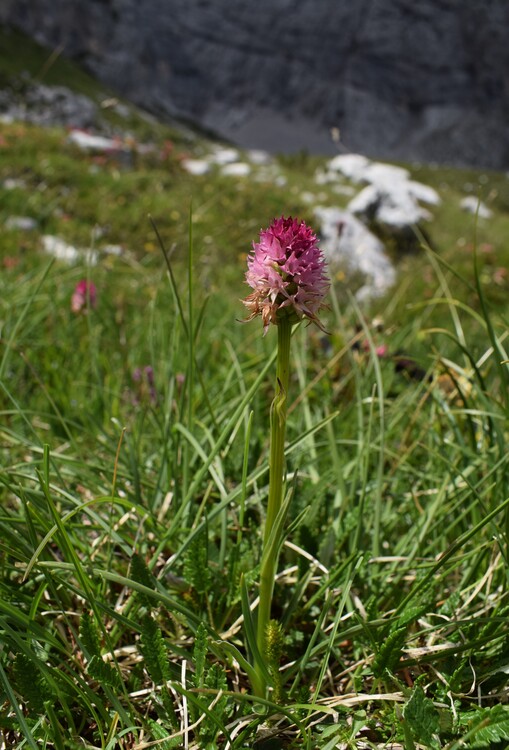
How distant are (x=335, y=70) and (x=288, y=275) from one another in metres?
89.2

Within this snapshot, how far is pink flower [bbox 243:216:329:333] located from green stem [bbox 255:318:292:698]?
29mm

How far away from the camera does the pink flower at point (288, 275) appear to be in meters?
0.67

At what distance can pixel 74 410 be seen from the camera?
1831 mm

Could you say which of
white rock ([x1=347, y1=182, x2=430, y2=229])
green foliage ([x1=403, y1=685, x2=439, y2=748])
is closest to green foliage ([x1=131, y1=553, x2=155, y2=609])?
green foliage ([x1=403, y1=685, x2=439, y2=748])

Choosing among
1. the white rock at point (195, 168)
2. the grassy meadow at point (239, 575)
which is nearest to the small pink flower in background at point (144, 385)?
the grassy meadow at point (239, 575)

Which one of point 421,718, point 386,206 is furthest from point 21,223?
point 386,206

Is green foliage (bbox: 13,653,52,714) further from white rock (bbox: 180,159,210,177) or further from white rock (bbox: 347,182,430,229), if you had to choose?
white rock (bbox: 180,159,210,177)

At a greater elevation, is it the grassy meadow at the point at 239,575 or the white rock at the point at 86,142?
the white rock at the point at 86,142

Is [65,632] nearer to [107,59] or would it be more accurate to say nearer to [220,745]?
[220,745]

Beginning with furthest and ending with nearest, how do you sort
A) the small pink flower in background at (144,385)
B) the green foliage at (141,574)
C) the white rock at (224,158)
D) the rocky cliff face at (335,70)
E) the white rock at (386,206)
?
the rocky cliff face at (335,70) → the white rock at (224,158) → the white rock at (386,206) → the small pink flower in background at (144,385) → the green foliage at (141,574)

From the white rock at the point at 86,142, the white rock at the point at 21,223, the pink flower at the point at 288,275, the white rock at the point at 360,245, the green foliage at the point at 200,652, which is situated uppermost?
the white rock at the point at 86,142

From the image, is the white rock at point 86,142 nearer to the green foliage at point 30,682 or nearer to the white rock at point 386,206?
the white rock at point 386,206

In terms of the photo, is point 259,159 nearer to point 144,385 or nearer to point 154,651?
point 144,385

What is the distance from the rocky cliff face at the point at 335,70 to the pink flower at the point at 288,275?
72295mm
